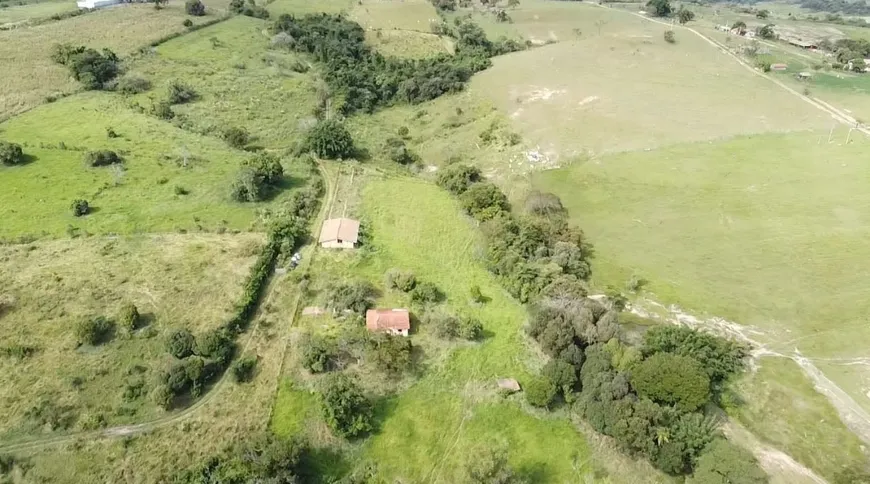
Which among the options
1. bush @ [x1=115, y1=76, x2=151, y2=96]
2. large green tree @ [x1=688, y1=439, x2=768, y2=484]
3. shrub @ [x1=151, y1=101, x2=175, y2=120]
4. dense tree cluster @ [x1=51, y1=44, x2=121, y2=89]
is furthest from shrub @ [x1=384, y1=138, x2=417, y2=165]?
large green tree @ [x1=688, y1=439, x2=768, y2=484]

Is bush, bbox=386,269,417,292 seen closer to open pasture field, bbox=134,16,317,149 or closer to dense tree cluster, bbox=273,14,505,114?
open pasture field, bbox=134,16,317,149

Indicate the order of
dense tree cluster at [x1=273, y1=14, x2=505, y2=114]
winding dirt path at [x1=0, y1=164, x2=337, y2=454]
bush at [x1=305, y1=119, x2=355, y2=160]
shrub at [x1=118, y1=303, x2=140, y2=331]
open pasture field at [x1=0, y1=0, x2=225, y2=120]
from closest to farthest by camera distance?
winding dirt path at [x1=0, y1=164, x2=337, y2=454]
shrub at [x1=118, y1=303, x2=140, y2=331]
bush at [x1=305, y1=119, x2=355, y2=160]
open pasture field at [x1=0, y1=0, x2=225, y2=120]
dense tree cluster at [x1=273, y1=14, x2=505, y2=114]

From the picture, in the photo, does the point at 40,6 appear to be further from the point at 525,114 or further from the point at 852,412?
the point at 852,412

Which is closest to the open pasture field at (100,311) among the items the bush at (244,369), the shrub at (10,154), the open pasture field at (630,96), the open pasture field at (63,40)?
the bush at (244,369)

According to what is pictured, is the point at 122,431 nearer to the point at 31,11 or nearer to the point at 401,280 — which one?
the point at 401,280

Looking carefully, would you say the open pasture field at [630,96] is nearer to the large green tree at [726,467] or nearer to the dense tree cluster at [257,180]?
the dense tree cluster at [257,180]

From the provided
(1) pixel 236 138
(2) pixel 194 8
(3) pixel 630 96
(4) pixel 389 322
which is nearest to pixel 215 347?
(4) pixel 389 322
